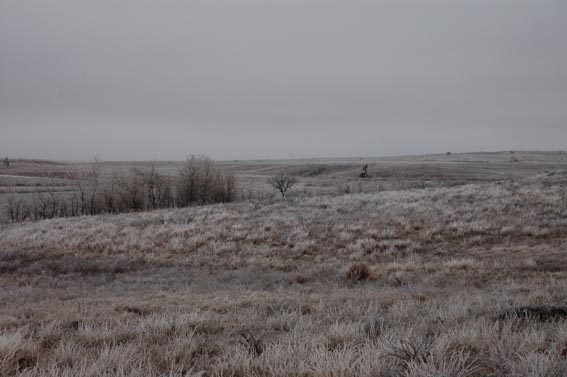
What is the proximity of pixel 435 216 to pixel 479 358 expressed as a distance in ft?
47.8

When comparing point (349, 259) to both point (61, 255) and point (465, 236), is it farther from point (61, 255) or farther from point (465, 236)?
point (61, 255)

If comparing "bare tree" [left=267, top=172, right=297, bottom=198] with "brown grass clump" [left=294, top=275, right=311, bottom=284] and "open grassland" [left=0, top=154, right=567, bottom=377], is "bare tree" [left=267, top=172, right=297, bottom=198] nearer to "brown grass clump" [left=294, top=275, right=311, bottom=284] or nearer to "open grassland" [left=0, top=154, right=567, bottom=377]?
"open grassland" [left=0, top=154, right=567, bottom=377]

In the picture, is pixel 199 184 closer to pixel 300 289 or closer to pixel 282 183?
pixel 282 183

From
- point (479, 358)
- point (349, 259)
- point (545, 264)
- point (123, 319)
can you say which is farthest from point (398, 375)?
point (349, 259)

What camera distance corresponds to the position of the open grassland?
130 inches

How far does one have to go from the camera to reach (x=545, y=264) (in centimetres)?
962

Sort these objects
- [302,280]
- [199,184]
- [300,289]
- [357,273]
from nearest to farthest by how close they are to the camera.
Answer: [300,289], [302,280], [357,273], [199,184]

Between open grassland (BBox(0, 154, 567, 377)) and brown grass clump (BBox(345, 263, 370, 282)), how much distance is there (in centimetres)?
4

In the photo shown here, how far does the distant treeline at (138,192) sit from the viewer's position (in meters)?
32.6

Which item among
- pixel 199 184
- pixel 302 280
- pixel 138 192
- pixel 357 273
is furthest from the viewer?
pixel 199 184

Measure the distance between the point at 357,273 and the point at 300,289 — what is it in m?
2.04

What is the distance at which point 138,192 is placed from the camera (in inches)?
1305

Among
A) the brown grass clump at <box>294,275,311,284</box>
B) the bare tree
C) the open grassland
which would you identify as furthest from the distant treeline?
the brown grass clump at <box>294,275,311,284</box>

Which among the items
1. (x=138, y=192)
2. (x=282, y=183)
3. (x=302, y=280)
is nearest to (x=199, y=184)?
(x=138, y=192)
